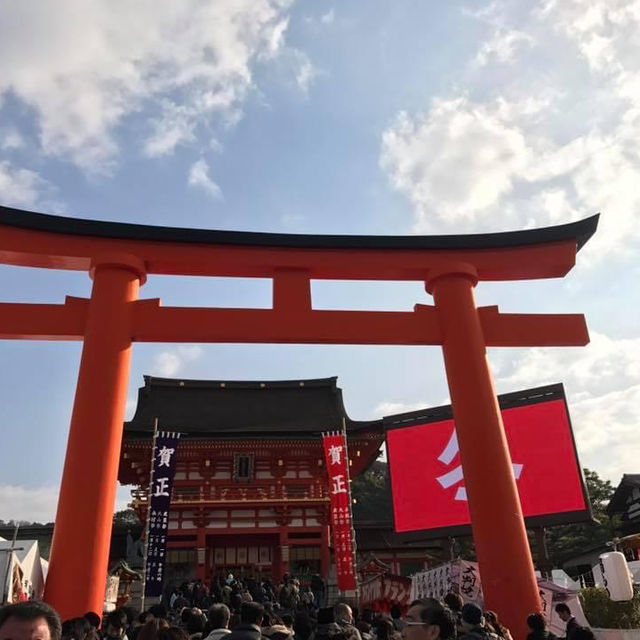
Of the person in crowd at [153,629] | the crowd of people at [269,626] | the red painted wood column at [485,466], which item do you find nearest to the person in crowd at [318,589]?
the crowd of people at [269,626]

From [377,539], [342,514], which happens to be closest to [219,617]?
[342,514]

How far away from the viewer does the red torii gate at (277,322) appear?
5.89 metres

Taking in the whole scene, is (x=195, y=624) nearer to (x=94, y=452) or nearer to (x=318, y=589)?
(x=94, y=452)

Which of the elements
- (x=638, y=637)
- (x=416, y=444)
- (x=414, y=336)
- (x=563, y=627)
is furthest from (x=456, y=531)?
(x=414, y=336)

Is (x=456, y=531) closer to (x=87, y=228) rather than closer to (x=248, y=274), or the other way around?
(x=248, y=274)

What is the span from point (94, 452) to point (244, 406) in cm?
1783

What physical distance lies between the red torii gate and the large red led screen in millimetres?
6054

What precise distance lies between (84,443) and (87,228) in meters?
2.88

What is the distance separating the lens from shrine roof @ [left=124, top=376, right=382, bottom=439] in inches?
841

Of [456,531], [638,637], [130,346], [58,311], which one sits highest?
[58,311]

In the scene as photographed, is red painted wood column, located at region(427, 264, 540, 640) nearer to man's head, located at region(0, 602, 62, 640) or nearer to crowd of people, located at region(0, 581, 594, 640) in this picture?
crowd of people, located at region(0, 581, 594, 640)

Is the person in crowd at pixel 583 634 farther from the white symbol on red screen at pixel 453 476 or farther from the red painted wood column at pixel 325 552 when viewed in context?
the red painted wood column at pixel 325 552

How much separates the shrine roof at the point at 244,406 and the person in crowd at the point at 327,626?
15641mm

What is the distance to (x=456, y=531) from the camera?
13000 millimetres
